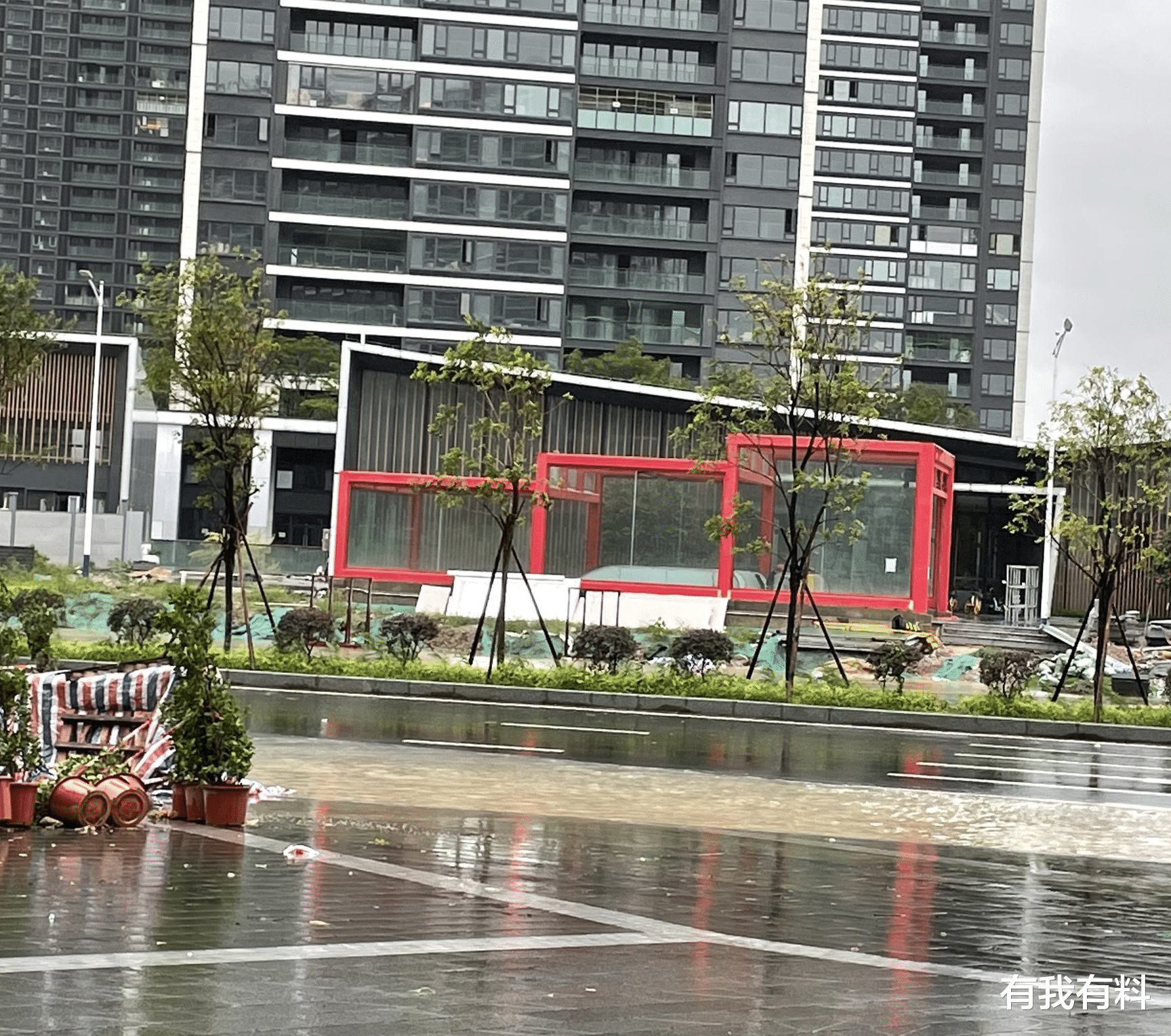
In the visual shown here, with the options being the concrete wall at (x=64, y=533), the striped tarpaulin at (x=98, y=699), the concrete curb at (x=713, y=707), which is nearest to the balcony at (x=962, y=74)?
the concrete wall at (x=64, y=533)

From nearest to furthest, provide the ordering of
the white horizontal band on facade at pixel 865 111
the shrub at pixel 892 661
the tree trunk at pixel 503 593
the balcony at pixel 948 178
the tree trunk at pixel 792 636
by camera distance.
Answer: the tree trunk at pixel 792 636, the shrub at pixel 892 661, the tree trunk at pixel 503 593, the white horizontal band on facade at pixel 865 111, the balcony at pixel 948 178

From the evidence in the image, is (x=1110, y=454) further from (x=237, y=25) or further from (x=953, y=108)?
(x=953, y=108)

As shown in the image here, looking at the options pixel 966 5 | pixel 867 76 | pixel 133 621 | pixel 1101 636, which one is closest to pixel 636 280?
pixel 867 76

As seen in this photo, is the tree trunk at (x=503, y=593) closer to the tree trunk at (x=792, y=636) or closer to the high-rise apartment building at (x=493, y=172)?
the tree trunk at (x=792, y=636)

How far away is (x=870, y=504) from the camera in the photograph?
41.7 meters

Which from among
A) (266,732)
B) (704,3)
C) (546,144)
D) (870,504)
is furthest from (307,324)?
(266,732)

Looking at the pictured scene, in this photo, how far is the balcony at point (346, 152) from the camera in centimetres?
8800

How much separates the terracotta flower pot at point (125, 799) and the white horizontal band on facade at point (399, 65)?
7970cm

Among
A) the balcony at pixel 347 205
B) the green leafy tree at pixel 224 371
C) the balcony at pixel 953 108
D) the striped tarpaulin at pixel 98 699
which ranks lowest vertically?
the striped tarpaulin at pixel 98 699

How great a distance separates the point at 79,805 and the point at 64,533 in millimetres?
54508

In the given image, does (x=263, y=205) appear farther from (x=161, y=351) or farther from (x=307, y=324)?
(x=161, y=351)

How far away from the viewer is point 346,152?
290ft

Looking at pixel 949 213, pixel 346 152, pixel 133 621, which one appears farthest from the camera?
pixel 949 213

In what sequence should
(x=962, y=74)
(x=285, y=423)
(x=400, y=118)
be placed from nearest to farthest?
(x=285, y=423) < (x=400, y=118) < (x=962, y=74)
